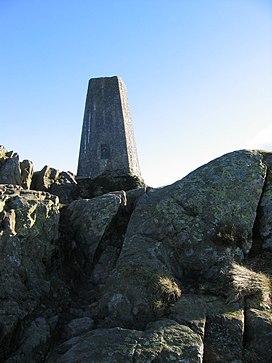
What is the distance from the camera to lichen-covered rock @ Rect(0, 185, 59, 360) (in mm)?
6766

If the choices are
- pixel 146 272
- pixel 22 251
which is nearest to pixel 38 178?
pixel 22 251

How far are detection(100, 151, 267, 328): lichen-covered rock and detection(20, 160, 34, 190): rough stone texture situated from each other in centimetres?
632

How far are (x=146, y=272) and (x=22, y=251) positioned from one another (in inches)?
107

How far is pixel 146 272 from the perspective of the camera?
291 inches

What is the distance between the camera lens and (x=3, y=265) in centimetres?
725

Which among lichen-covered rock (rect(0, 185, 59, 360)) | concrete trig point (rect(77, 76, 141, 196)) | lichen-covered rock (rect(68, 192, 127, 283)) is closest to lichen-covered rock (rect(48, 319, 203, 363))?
lichen-covered rock (rect(0, 185, 59, 360))

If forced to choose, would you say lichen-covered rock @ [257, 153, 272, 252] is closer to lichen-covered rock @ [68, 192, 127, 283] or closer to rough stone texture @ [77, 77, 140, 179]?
lichen-covered rock @ [68, 192, 127, 283]

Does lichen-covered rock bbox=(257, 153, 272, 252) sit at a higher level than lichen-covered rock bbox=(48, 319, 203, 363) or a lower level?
higher

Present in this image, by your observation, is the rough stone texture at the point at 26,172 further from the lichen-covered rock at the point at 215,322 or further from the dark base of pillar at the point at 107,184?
the lichen-covered rock at the point at 215,322

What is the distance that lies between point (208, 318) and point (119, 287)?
1845mm

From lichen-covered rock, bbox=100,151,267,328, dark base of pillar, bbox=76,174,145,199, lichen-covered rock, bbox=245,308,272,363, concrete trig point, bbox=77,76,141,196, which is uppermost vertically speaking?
concrete trig point, bbox=77,76,141,196

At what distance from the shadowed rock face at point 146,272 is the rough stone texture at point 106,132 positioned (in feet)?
91.3

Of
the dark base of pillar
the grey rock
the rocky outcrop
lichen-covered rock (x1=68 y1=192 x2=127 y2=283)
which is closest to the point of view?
the grey rock

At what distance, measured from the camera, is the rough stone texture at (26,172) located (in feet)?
46.8
